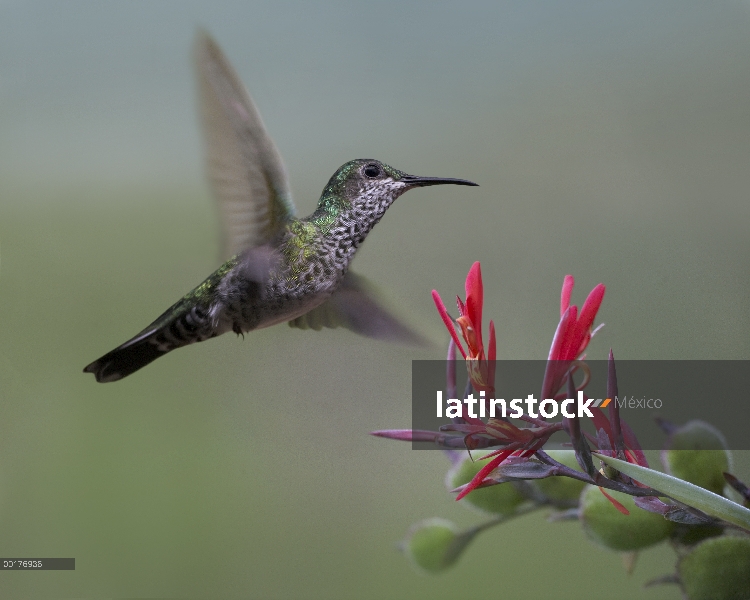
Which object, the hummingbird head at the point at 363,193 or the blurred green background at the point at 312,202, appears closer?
the hummingbird head at the point at 363,193

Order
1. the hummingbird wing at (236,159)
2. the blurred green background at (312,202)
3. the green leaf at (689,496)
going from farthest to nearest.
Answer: the blurred green background at (312,202) < the hummingbird wing at (236,159) < the green leaf at (689,496)

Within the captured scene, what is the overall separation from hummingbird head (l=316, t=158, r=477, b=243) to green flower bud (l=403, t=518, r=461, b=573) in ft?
0.56

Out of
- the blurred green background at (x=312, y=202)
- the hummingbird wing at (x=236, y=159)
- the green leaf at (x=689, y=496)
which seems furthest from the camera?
the blurred green background at (x=312, y=202)

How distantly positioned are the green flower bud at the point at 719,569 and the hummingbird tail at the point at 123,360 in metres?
0.28

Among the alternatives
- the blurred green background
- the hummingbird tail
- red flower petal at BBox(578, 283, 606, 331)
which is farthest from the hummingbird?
the blurred green background

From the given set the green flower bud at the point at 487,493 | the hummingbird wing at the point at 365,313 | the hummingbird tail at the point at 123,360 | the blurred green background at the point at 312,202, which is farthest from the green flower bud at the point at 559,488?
the blurred green background at the point at 312,202

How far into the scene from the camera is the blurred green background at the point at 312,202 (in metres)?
0.94

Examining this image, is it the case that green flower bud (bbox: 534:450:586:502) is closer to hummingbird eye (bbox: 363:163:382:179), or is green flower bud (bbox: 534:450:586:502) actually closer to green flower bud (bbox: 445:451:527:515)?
green flower bud (bbox: 445:451:527:515)

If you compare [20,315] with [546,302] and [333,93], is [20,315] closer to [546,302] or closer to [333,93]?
[333,93]

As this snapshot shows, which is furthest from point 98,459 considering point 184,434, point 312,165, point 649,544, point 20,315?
point 649,544

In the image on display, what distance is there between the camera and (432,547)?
1.33 ft

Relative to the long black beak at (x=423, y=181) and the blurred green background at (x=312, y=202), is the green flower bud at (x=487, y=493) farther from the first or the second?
the blurred green background at (x=312, y=202)

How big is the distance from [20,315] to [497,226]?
0.65 m

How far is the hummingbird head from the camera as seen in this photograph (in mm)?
379
